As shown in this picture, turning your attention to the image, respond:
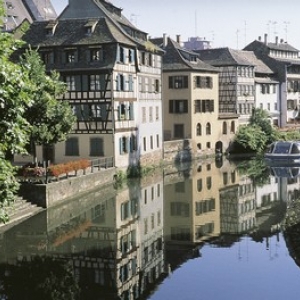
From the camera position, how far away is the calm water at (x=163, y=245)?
66.2ft

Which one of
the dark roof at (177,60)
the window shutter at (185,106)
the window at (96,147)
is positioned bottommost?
the window at (96,147)

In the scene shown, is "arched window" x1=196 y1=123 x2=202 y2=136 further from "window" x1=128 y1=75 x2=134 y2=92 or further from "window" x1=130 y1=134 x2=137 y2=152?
"window" x1=128 y1=75 x2=134 y2=92

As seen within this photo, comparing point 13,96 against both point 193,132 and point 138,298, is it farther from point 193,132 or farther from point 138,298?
point 193,132

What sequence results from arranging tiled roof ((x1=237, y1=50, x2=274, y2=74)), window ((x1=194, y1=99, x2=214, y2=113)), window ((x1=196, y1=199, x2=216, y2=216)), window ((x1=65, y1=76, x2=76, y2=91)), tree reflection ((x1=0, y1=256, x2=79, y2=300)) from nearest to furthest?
tree reflection ((x1=0, y1=256, x2=79, y2=300))
window ((x1=196, y1=199, x2=216, y2=216))
window ((x1=65, y1=76, x2=76, y2=91))
window ((x1=194, y1=99, x2=214, y2=113))
tiled roof ((x1=237, y1=50, x2=274, y2=74))

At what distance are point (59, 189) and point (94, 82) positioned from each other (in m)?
12.4

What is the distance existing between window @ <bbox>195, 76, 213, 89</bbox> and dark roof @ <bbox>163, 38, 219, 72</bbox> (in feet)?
3.18

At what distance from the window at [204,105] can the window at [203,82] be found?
5.04ft

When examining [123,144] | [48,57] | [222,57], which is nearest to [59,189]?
[123,144]

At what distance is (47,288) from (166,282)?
4.07 meters

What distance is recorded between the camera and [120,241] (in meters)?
26.7

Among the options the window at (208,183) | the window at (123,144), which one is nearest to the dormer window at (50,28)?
the window at (123,144)

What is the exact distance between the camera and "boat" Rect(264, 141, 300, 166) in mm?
57250

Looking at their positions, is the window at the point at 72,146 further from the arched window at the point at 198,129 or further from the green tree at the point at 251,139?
the green tree at the point at 251,139

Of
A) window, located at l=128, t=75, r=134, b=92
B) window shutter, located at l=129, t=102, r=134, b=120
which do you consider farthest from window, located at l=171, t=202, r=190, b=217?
window, located at l=128, t=75, r=134, b=92
